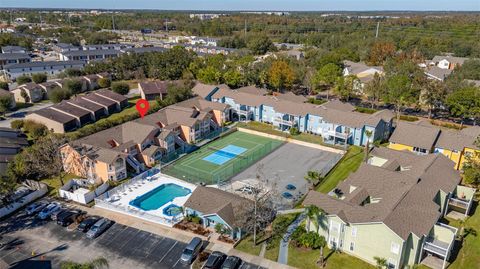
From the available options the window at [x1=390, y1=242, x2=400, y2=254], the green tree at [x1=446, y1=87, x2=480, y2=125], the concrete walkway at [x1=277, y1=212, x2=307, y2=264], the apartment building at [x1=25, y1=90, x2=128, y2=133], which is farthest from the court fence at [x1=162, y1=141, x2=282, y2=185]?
the green tree at [x1=446, y1=87, x2=480, y2=125]

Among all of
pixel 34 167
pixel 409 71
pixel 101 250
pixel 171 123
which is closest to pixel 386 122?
pixel 409 71

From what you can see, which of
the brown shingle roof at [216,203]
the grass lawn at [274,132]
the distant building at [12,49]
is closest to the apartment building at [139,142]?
the grass lawn at [274,132]

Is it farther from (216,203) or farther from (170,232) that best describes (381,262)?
(170,232)

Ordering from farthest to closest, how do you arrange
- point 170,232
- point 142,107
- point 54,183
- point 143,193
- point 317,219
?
point 142,107, point 54,183, point 143,193, point 170,232, point 317,219

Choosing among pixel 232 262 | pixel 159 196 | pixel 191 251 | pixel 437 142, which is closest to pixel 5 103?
pixel 159 196

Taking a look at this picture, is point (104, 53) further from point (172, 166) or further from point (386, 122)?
point (386, 122)

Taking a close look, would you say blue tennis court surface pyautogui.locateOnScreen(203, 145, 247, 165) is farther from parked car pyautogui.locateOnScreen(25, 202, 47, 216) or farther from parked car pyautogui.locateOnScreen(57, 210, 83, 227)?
parked car pyautogui.locateOnScreen(25, 202, 47, 216)
